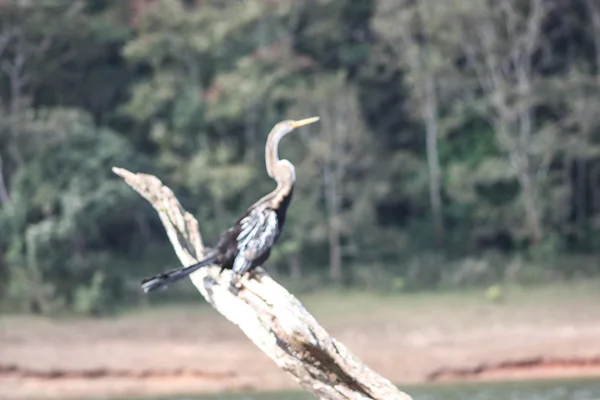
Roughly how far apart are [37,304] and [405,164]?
26.7 feet

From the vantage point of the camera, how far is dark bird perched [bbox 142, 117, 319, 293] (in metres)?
6.14

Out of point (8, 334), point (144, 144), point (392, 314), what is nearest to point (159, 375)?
point (8, 334)

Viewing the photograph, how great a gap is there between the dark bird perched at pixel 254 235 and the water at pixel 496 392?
8380 mm

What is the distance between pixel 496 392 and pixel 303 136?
768 centimetres

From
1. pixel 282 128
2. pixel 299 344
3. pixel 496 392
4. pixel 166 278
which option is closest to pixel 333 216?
pixel 496 392

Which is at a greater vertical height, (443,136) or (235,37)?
(235,37)

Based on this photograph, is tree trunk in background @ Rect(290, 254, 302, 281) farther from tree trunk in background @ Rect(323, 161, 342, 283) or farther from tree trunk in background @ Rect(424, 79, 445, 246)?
tree trunk in background @ Rect(424, 79, 445, 246)

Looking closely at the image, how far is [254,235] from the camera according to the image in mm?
6379

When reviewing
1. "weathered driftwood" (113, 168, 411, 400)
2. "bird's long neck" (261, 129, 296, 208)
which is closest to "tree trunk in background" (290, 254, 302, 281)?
"bird's long neck" (261, 129, 296, 208)

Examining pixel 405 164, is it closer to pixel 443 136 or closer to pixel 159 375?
pixel 443 136

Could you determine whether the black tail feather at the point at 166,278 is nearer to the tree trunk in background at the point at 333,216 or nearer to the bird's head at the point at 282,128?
the bird's head at the point at 282,128

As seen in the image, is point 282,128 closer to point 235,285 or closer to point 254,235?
point 254,235

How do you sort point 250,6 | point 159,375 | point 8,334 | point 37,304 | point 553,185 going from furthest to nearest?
1. point 553,185
2. point 250,6
3. point 37,304
4. point 8,334
5. point 159,375

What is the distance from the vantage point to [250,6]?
20.8 meters
